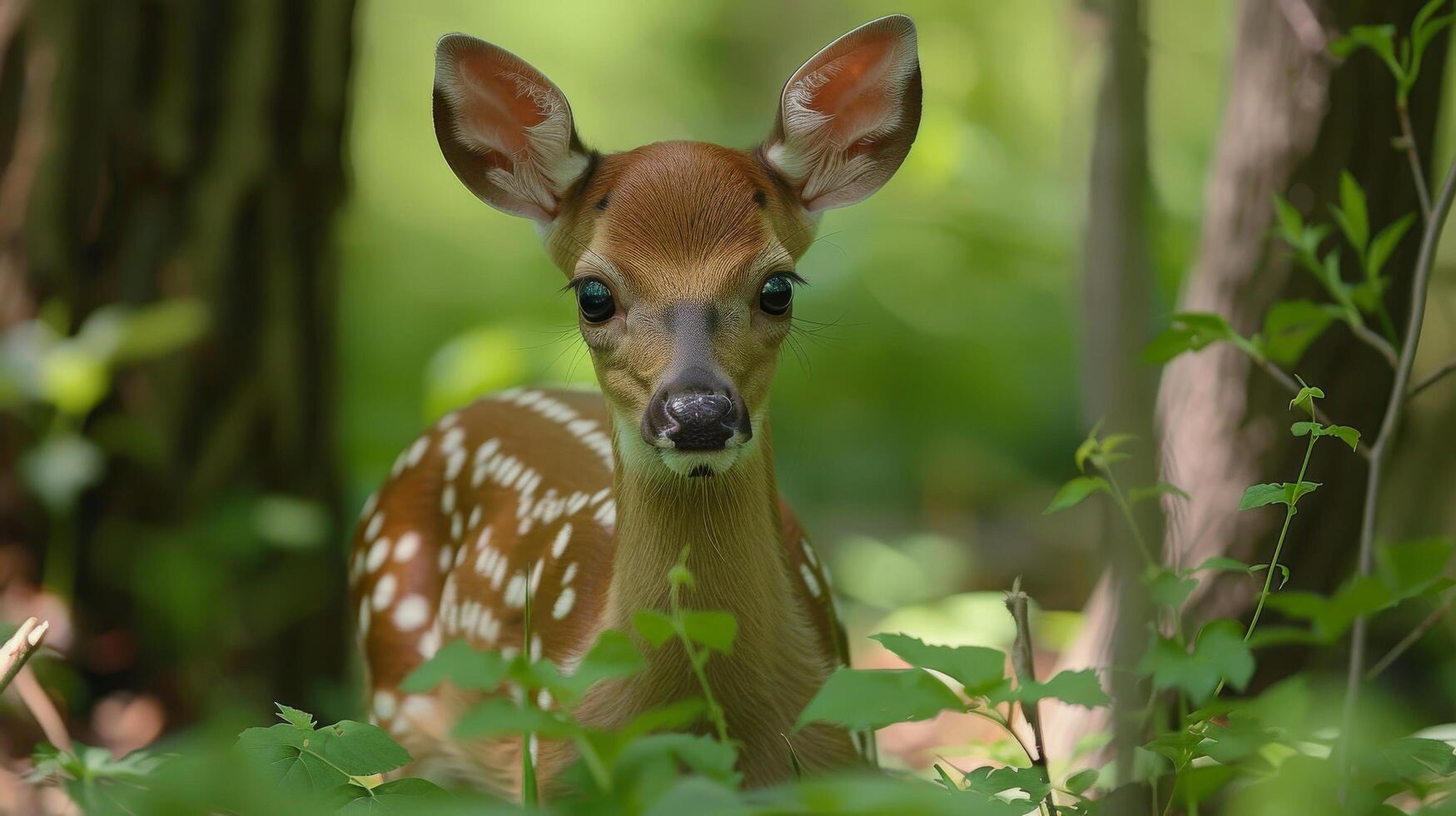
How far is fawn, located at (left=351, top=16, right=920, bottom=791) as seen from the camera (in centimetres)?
227

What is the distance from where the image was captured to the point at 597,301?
2.37 meters

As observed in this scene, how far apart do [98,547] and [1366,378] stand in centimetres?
343

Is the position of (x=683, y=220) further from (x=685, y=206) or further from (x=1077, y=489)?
(x=1077, y=489)

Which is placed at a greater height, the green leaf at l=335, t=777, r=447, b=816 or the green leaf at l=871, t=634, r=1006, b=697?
the green leaf at l=871, t=634, r=1006, b=697

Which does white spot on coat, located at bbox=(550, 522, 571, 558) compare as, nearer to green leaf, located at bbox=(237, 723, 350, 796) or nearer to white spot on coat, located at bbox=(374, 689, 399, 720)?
white spot on coat, located at bbox=(374, 689, 399, 720)

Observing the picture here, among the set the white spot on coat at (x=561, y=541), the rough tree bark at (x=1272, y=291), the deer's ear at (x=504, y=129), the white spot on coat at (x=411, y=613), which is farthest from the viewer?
the white spot on coat at (x=411, y=613)

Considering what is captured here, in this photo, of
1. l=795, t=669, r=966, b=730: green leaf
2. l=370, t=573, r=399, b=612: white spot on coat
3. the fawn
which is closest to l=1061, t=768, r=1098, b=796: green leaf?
l=795, t=669, r=966, b=730: green leaf

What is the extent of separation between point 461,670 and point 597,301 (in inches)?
46.7

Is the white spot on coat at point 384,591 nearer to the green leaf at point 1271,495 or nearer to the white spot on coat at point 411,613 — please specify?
the white spot on coat at point 411,613

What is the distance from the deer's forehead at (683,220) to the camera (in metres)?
2.32

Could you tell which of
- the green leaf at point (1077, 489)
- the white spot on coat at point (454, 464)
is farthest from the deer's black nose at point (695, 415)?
the white spot on coat at point (454, 464)

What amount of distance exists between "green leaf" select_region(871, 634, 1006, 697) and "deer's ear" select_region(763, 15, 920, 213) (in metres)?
1.36

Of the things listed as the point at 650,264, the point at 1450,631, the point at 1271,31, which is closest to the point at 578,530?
the point at 650,264

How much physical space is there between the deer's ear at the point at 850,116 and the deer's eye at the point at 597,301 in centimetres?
46
